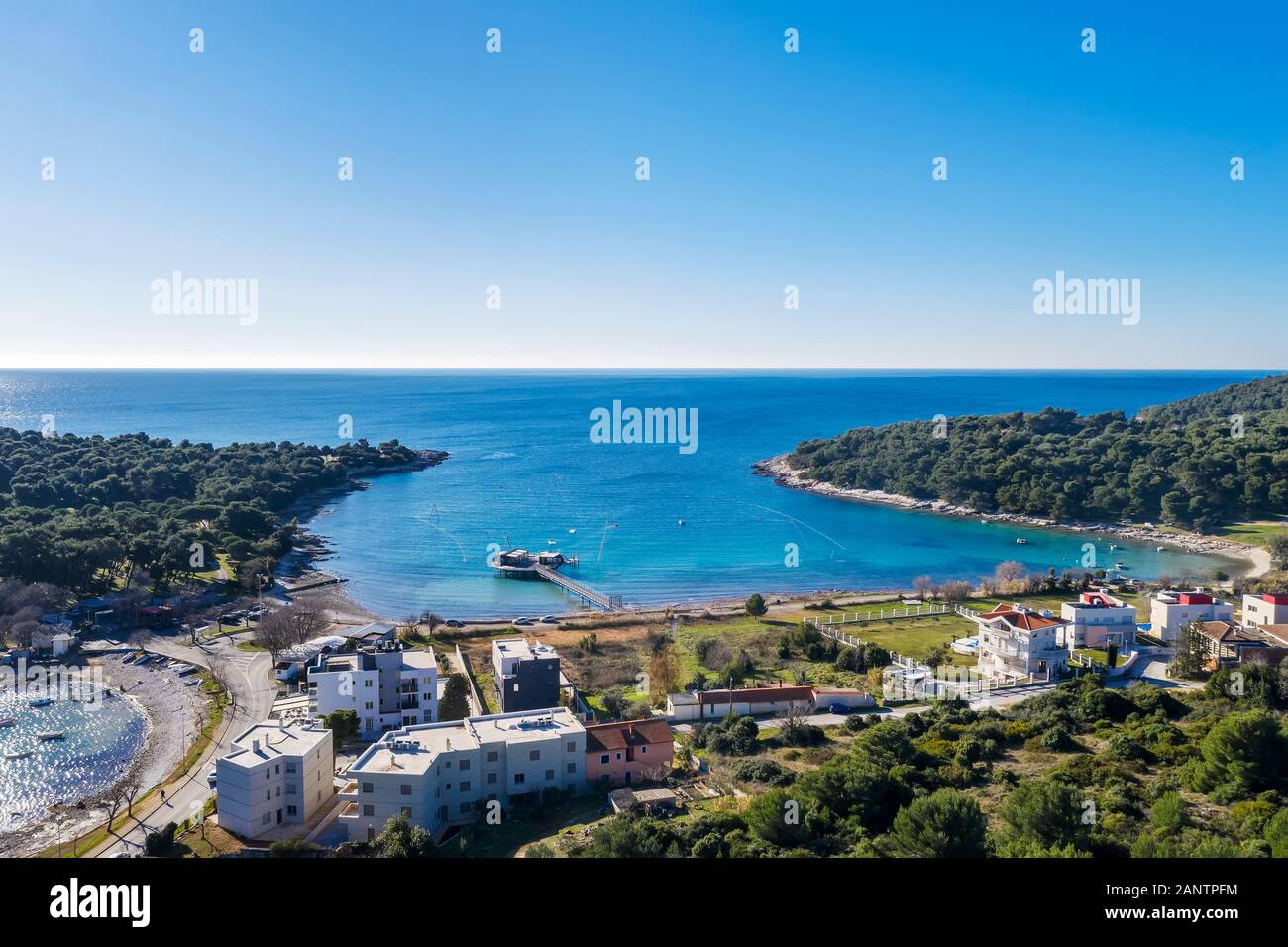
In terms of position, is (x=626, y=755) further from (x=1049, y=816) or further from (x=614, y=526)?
(x=614, y=526)

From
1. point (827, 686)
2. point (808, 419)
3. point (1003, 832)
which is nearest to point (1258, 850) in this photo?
point (1003, 832)

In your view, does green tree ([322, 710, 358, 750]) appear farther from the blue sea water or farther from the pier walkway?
the pier walkway

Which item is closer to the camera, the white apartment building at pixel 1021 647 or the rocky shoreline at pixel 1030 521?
the white apartment building at pixel 1021 647

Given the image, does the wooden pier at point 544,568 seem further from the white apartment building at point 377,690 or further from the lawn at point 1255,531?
the lawn at point 1255,531

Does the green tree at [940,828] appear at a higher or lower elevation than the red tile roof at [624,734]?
higher

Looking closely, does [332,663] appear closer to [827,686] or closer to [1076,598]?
[827,686]

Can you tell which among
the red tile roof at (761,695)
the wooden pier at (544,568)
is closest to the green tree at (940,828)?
the red tile roof at (761,695)

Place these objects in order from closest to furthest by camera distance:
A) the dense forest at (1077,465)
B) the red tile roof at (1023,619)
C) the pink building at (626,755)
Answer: the pink building at (626,755), the red tile roof at (1023,619), the dense forest at (1077,465)
